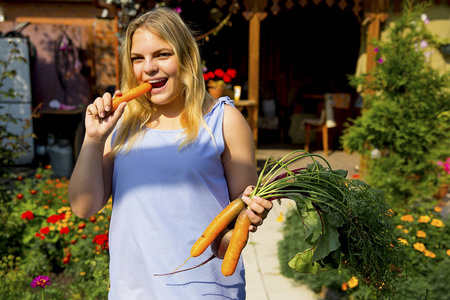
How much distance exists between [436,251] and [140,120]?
103 inches

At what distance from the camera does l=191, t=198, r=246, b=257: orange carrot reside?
1.42 m

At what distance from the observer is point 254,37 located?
6.97 metres

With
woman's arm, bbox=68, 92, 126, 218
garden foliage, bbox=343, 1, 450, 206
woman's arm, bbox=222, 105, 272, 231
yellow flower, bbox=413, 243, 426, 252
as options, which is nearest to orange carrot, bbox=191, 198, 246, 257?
woman's arm, bbox=222, 105, 272, 231

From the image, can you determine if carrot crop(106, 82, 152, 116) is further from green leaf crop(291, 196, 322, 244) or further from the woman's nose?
green leaf crop(291, 196, 322, 244)

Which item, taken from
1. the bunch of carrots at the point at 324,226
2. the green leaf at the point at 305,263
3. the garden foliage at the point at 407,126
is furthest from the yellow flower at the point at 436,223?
the green leaf at the point at 305,263

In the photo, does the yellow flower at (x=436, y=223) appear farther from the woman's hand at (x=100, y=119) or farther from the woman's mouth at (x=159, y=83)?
the woman's hand at (x=100, y=119)

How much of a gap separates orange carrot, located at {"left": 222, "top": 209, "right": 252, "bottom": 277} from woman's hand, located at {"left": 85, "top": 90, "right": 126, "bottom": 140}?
549mm

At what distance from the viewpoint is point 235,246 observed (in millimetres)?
1438

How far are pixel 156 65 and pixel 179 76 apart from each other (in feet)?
0.30

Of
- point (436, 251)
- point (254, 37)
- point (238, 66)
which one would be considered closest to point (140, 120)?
point (436, 251)

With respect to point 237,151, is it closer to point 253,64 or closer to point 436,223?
point 436,223

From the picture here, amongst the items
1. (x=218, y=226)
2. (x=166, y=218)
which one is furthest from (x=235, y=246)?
(x=166, y=218)

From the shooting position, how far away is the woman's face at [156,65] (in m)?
1.53

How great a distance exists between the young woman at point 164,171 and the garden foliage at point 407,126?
3.53 metres
